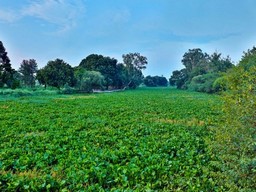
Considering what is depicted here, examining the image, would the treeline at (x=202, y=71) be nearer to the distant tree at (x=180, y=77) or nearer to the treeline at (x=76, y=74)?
the distant tree at (x=180, y=77)

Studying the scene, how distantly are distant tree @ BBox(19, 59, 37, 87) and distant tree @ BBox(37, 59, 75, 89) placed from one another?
2082 cm

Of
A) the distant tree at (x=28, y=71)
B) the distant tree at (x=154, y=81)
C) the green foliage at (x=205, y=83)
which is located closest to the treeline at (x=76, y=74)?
the distant tree at (x=28, y=71)

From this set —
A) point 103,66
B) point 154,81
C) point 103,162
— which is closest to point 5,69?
point 103,66

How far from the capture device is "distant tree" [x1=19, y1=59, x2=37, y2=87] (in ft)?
209

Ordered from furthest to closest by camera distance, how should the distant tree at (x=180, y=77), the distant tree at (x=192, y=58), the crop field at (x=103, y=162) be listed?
the distant tree at (x=192, y=58) → the distant tree at (x=180, y=77) → the crop field at (x=103, y=162)

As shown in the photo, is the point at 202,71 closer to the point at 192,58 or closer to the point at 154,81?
the point at 192,58

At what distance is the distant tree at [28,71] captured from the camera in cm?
6356

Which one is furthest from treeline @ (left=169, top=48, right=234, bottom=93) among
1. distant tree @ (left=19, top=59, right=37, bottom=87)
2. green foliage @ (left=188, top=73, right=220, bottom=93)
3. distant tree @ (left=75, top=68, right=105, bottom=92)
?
distant tree @ (left=19, top=59, right=37, bottom=87)

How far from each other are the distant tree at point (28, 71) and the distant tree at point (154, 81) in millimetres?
73612

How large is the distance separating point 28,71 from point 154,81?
279 feet

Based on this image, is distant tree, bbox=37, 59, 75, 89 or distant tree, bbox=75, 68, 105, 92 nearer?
distant tree, bbox=37, 59, 75, 89

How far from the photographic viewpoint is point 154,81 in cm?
13812

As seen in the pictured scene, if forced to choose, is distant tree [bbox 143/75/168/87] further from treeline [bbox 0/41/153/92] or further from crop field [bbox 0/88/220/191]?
crop field [bbox 0/88/220/191]

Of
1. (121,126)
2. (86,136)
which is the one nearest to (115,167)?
(86,136)
